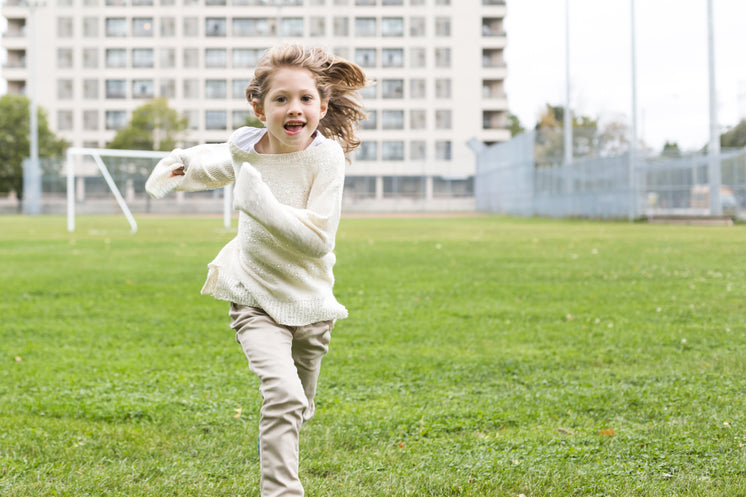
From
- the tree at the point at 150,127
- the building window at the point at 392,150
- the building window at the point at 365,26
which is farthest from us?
the building window at the point at 365,26

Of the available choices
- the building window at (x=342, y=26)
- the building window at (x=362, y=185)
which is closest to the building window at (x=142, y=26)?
the building window at (x=342, y=26)

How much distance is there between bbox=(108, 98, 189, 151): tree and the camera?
5778 cm

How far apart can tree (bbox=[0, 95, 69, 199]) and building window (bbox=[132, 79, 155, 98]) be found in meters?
9.24

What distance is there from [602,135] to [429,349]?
3095 centimetres

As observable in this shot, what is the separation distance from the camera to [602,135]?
34.8 metres

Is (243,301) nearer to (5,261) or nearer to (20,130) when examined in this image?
(5,261)

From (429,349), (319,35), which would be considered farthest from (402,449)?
(319,35)

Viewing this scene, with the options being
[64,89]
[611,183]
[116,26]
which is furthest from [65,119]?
[611,183]

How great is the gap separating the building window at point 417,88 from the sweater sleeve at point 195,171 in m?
63.2

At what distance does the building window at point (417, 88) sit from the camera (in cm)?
6519

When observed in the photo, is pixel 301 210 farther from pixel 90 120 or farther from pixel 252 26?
pixel 90 120

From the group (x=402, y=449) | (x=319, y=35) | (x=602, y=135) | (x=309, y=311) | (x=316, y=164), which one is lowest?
(x=402, y=449)

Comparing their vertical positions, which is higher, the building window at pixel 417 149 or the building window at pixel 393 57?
the building window at pixel 393 57

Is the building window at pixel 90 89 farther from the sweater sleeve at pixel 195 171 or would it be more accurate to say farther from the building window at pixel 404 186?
the sweater sleeve at pixel 195 171
